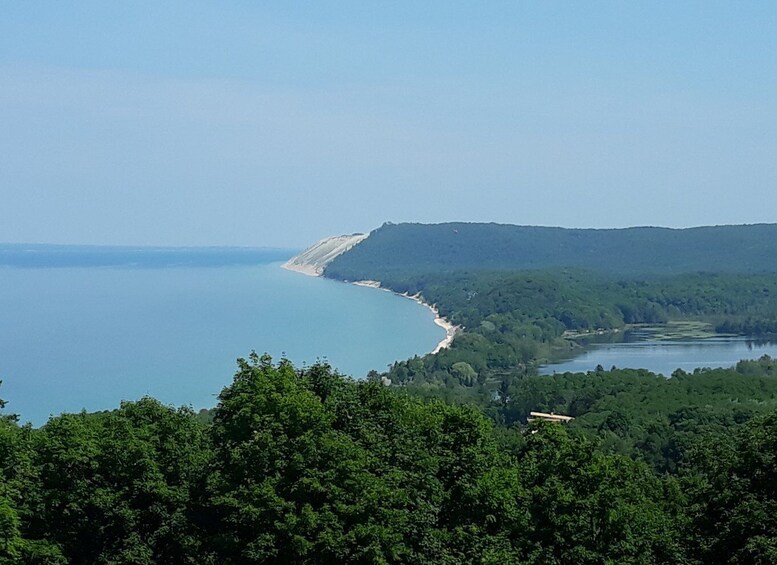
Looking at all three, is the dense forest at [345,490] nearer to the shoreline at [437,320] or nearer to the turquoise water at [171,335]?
the turquoise water at [171,335]

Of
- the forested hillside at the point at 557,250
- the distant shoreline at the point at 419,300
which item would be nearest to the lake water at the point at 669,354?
the distant shoreline at the point at 419,300

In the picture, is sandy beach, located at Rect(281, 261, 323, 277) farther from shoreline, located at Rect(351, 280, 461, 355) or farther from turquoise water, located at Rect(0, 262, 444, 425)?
turquoise water, located at Rect(0, 262, 444, 425)

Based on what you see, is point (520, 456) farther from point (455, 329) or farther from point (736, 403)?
point (455, 329)

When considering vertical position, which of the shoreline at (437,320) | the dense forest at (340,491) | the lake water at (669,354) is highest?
the dense forest at (340,491)

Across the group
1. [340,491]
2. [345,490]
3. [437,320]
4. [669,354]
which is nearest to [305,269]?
[437,320]

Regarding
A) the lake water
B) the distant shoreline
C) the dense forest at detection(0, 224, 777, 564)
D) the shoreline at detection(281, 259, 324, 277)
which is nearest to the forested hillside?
the shoreline at detection(281, 259, 324, 277)

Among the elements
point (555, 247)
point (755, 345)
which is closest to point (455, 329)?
point (755, 345)
